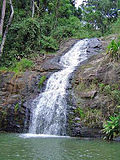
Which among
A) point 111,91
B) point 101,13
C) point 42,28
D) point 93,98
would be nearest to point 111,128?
point 111,91

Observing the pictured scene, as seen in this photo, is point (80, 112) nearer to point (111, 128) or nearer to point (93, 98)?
point (93, 98)

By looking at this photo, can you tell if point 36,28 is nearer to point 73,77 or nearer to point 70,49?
point 70,49

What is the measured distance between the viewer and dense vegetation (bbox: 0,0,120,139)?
64.2 feet

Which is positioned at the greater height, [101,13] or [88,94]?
[101,13]

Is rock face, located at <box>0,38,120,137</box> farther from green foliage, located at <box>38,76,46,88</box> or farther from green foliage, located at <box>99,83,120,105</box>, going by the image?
green foliage, located at <box>38,76,46,88</box>

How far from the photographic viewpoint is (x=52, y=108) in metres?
13.1

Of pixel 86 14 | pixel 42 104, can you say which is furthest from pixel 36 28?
pixel 86 14

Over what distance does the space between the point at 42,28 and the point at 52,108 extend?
13.3 m

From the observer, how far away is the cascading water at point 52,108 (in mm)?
12288

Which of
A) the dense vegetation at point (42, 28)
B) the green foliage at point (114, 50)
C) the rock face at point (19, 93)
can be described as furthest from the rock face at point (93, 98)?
the rock face at point (19, 93)

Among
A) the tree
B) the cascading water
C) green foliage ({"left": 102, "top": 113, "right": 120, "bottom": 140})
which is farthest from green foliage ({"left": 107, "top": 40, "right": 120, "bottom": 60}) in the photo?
the tree

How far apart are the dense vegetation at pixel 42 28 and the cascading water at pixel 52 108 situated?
1039 mm

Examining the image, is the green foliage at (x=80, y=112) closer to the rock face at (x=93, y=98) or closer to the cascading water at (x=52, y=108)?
the rock face at (x=93, y=98)

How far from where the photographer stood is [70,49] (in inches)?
835
